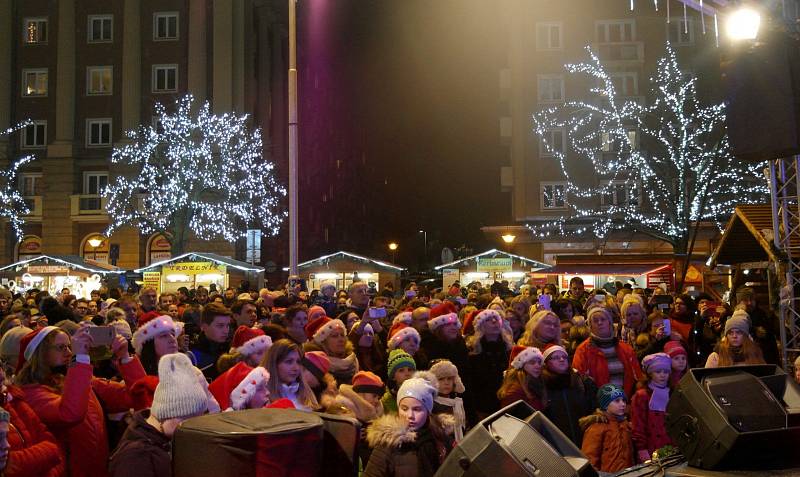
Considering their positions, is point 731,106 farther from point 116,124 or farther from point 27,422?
point 116,124

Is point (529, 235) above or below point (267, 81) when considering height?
below

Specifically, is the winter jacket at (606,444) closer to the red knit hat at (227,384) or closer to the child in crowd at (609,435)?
the child in crowd at (609,435)

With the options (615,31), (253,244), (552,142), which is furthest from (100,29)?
(615,31)

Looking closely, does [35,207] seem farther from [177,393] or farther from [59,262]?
[177,393]

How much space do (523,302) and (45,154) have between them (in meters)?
39.1

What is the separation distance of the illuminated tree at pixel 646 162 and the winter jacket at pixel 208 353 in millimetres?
31556

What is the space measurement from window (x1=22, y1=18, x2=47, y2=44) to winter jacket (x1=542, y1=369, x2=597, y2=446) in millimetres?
45729

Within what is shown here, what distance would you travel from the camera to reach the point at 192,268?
29891 mm

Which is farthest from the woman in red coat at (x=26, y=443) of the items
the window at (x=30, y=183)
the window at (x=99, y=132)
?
the window at (x=30, y=183)

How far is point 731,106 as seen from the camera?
28.1 ft

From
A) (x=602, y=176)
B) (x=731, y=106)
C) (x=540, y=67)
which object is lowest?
(x=731, y=106)

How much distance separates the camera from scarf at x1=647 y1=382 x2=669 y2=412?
706 cm

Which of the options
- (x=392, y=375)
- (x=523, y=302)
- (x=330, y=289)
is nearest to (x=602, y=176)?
(x=330, y=289)

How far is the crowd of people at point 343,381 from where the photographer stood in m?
4.74
